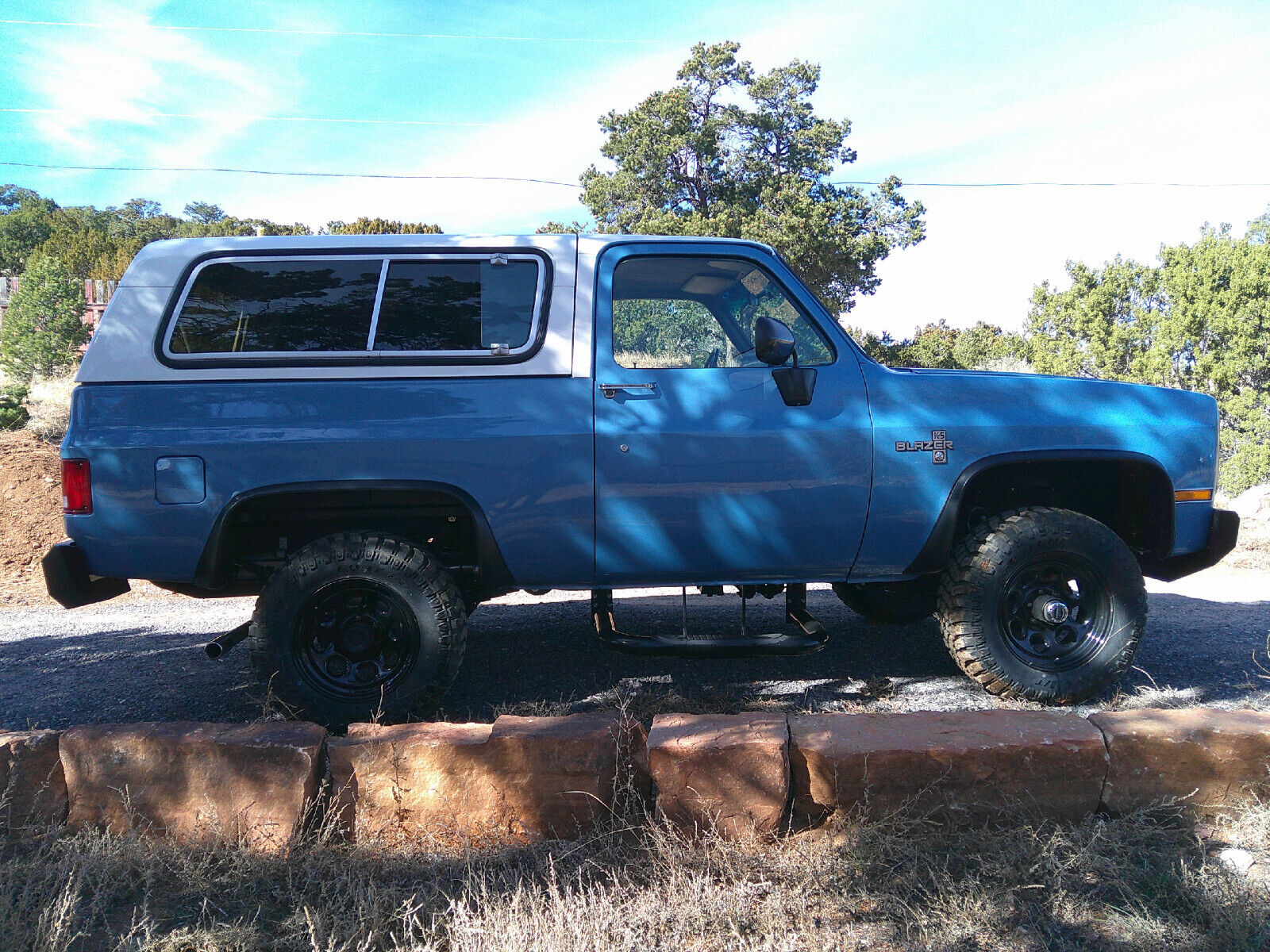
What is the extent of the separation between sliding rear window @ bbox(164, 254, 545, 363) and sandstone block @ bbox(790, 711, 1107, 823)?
2100mm

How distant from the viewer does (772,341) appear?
11.5 feet

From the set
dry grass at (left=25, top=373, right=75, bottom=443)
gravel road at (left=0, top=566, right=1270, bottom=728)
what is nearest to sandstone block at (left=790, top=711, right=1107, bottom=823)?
gravel road at (left=0, top=566, right=1270, bottom=728)

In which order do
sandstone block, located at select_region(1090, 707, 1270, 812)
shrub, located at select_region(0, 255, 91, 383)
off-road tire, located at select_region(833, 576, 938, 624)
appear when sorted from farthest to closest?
1. shrub, located at select_region(0, 255, 91, 383)
2. off-road tire, located at select_region(833, 576, 938, 624)
3. sandstone block, located at select_region(1090, 707, 1270, 812)

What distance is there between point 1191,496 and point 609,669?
3.02m

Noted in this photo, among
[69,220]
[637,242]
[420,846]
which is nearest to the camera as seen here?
[420,846]

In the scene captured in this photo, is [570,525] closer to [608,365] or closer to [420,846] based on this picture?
[608,365]

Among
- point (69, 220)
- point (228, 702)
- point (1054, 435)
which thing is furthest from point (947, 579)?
point (69, 220)

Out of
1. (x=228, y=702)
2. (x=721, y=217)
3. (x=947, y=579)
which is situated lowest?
(x=228, y=702)

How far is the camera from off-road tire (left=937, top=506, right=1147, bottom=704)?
3.65 metres

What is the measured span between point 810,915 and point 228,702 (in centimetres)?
307

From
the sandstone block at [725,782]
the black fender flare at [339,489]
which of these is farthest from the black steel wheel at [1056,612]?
the black fender flare at [339,489]

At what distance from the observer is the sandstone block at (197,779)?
8.66 feet

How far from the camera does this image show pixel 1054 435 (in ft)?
12.1

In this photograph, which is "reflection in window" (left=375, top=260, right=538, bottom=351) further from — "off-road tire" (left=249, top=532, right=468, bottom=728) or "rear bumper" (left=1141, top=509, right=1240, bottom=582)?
"rear bumper" (left=1141, top=509, right=1240, bottom=582)
